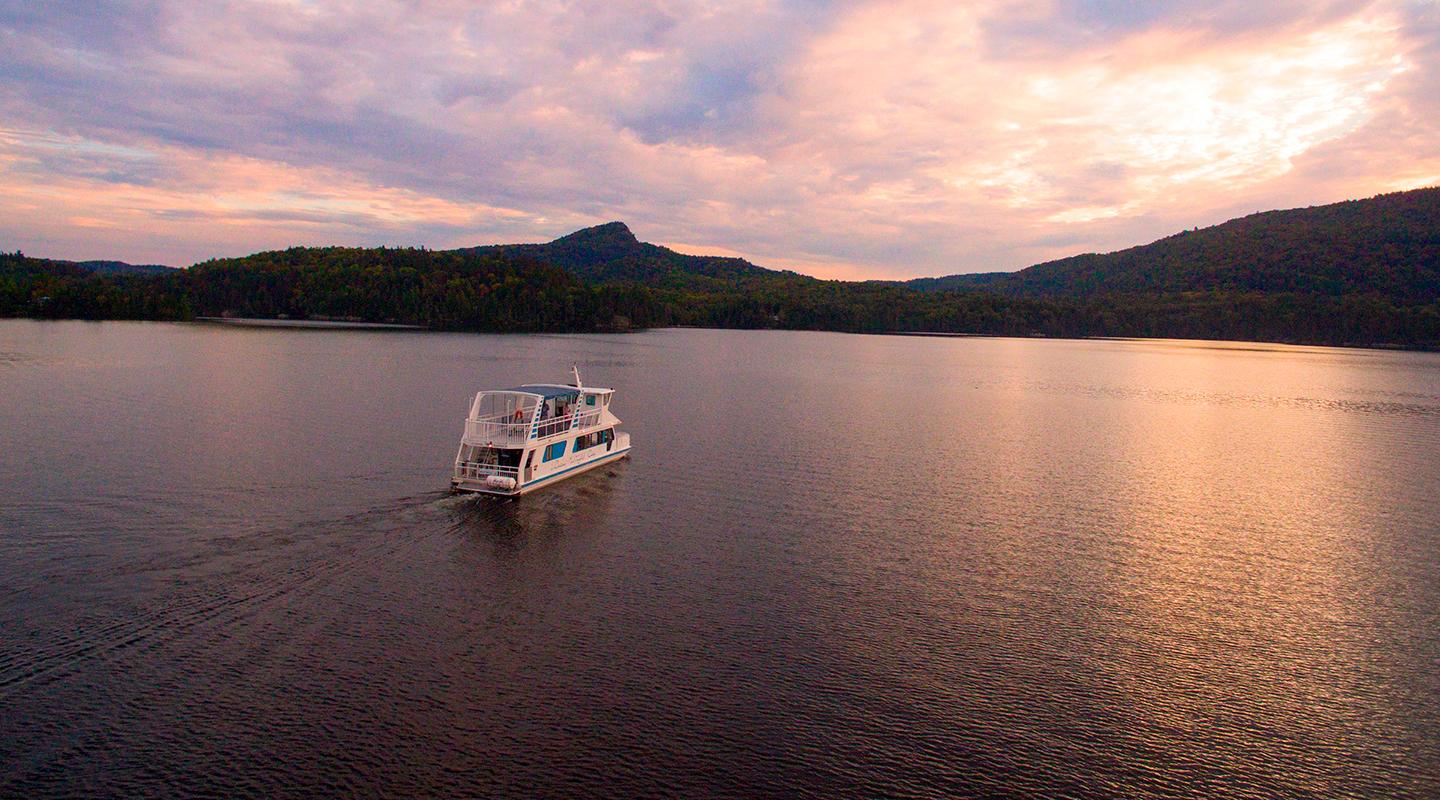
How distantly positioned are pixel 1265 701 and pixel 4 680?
28.1m

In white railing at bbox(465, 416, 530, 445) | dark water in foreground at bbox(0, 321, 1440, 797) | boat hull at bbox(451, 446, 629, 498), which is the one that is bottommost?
dark water in foreground at bbox(0, 321, 1440, 797)

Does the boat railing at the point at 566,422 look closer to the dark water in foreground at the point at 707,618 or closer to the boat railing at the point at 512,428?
the boat railing at the point at 512,428

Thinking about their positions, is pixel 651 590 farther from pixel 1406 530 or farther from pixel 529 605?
pixel 1406 530

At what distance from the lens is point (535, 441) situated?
118ft

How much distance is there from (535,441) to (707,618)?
1618cm

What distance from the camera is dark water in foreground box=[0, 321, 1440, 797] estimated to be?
15.9 m

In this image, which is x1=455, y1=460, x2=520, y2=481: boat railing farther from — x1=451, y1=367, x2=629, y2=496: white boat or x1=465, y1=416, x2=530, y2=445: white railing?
x1=465, y1=416, x2=530, y2=445: white railing

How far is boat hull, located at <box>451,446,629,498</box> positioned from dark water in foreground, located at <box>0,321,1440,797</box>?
2.37 ft

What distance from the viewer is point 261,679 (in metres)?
18.0

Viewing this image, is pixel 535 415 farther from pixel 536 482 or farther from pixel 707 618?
pixel 707 618

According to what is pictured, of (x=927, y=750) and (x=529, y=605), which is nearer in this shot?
(x=927, y=750)

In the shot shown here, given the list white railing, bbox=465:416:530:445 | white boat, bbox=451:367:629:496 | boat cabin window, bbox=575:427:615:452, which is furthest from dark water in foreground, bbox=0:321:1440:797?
white railing, bbox=465:416:530:445

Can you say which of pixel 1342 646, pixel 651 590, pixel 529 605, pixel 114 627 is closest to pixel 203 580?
pixel 114 627

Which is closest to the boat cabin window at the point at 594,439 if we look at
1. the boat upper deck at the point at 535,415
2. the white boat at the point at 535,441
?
the white boat at the point at 535,441
